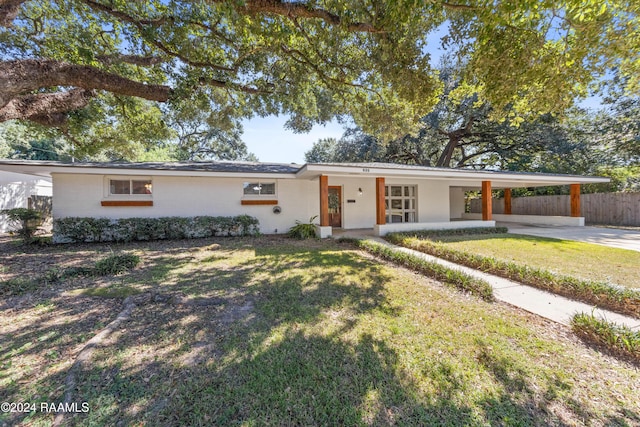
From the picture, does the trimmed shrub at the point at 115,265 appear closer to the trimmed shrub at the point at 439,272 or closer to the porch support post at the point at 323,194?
the porch support post at the point at 323,194

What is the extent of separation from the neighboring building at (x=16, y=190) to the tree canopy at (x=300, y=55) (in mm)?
4915

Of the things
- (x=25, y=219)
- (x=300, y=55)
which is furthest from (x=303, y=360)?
(x=25, y=219)

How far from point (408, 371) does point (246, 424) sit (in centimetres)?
141

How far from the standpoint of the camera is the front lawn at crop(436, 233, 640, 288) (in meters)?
4.58

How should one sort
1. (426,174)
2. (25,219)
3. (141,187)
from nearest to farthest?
(25,219) < (141,187) < (426,174)

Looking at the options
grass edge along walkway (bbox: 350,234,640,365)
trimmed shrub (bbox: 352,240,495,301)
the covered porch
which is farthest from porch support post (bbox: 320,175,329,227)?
grass edge along walkway (bbox: 350,234,640,365)

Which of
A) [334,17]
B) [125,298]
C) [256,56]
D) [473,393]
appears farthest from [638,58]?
[125,298]

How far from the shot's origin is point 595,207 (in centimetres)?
1355

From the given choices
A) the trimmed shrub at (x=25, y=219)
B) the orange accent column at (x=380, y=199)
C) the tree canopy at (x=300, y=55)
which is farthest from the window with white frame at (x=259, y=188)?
the trimmed shrub at (x=25, y=219)

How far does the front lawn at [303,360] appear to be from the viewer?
184 cm

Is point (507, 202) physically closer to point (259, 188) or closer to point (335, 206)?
point (335, 206)

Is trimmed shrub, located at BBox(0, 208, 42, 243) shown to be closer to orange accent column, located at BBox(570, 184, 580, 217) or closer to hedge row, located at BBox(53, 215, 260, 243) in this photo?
hedge row, located at BBox(53, 215, 260, 243)

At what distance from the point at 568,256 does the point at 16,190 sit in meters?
22.2

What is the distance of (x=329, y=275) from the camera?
4.93 meters
